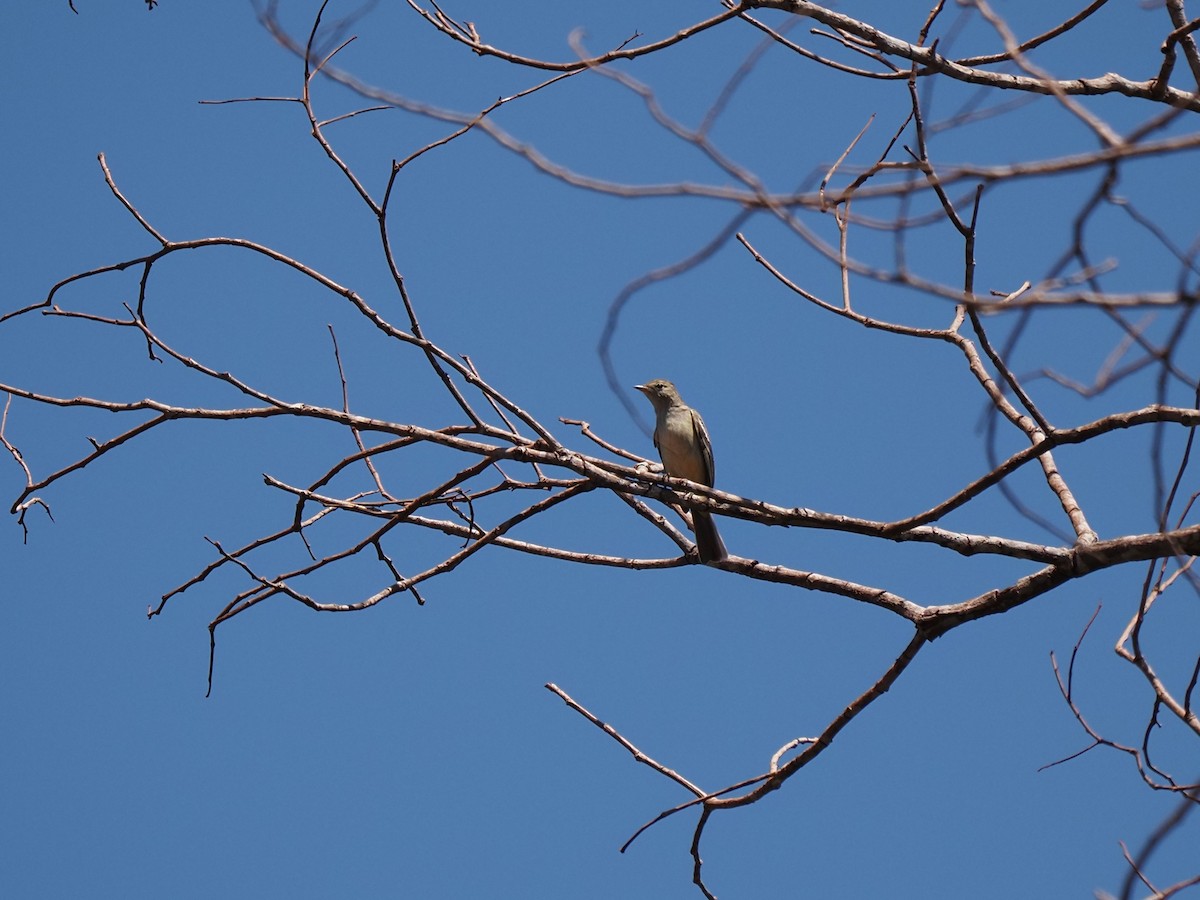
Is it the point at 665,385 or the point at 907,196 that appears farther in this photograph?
the point at 665,385

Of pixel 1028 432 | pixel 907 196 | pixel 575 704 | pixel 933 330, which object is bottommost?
pixel 907 196

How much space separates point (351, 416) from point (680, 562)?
1.38 m

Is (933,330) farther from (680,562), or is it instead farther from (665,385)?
(665,385)

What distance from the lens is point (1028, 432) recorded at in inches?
142

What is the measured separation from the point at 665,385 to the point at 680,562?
360cm

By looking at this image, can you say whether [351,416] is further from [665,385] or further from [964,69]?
[665,385]

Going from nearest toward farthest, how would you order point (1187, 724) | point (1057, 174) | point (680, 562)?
1. point (1057, 174)
2. point (1187, 724)
3. point (680, 562)

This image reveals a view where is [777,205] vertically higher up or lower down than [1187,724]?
lower down

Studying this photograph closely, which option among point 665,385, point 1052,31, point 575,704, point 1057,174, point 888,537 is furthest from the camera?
point 665,385

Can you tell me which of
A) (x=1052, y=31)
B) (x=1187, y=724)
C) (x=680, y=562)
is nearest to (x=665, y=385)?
(x=680, y=562)

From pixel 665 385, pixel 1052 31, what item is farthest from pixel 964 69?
pixel 665 385

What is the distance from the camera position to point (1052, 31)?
376 cm

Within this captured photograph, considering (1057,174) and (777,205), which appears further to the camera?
(777,205)

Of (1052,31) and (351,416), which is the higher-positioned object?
(1052,31)
